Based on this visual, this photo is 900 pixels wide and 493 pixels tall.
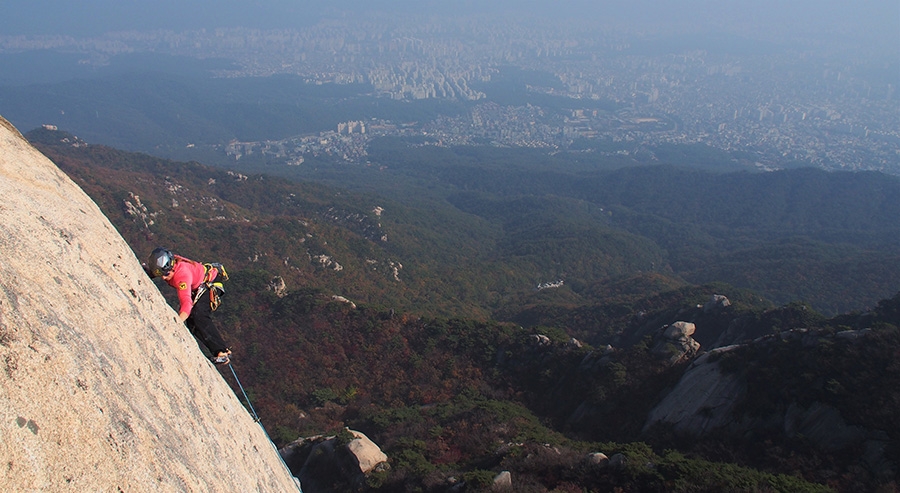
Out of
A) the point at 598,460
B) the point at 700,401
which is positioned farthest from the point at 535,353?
the point at 598,460

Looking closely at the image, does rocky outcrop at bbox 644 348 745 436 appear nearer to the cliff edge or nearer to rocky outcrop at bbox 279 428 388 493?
rocky outcrop at bbox 279 428 388 493

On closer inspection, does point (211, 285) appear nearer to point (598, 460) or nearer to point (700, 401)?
point (598, 460)

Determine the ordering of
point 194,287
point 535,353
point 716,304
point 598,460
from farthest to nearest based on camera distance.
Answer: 1. point 716,304
2. point 535,353
3. point 598,460
4. point 194,287

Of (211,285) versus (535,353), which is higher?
(211,285)


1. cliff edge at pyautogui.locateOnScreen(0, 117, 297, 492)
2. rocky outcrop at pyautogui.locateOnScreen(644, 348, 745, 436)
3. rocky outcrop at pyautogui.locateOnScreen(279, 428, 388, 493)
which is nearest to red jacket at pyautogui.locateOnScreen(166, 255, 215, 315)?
cliff edge at pyautogui.locateOnScreen(0, 117, 297, 492)

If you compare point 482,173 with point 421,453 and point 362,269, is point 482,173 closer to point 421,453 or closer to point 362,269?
point 362,269
